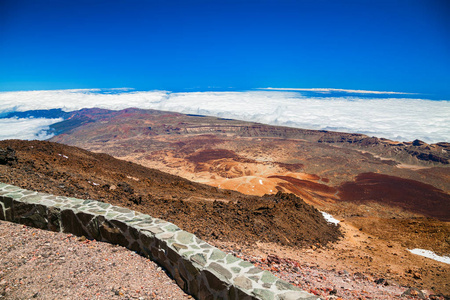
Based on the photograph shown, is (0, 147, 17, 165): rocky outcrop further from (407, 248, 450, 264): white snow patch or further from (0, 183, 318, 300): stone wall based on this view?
(407, 248, 450, 264): white snow patch

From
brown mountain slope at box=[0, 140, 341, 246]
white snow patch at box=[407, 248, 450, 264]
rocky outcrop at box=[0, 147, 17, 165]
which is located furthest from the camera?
white snow patch at box=[407, 248, 450, 264]

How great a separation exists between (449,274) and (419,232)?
7.17 metres

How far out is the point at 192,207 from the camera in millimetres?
11352

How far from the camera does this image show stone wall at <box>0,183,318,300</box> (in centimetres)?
403

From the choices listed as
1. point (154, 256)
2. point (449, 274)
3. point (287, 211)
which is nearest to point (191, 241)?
point (154, 256)

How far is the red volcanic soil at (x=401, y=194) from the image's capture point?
35.5 meters

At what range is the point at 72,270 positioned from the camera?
4.68 meters

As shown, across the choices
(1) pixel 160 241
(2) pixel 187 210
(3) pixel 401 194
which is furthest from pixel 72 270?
(3) pixel 401 194

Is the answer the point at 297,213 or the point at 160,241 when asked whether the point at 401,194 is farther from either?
the point at 160,241

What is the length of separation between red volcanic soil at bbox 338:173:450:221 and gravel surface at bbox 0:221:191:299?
40028mm

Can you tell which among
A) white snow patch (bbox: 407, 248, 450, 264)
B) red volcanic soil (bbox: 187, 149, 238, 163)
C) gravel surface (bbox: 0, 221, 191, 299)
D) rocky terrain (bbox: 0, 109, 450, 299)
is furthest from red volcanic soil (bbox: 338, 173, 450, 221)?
gravel surface (bbox: 0, 221, 191, 299)

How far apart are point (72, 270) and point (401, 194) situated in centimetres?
5056

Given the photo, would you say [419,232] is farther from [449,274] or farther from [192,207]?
[192,207]

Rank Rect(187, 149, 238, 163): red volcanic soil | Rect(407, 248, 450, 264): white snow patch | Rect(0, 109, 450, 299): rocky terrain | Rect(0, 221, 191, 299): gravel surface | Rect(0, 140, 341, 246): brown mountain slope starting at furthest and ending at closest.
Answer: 1. Rect(187, 149, 238, 163): red volcanic soil
2. Rect(407, 248, 450, 264): white snow patch
3. Rect(0, 140, 341, 246): brown mountain slope
4. Rect(0, 109, 450, 299): rocky terrain
5. Rect(0, 221, 191, 299): gravel surface
